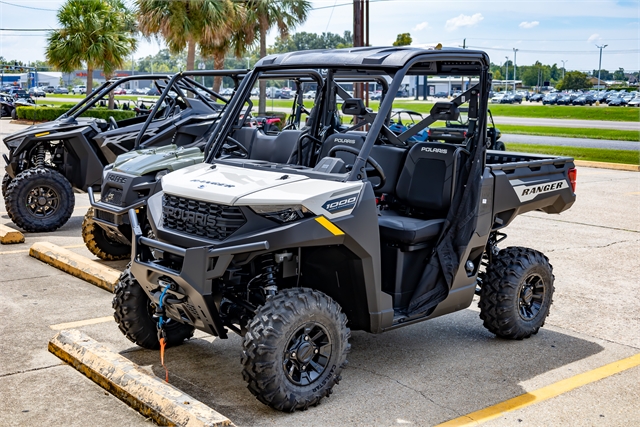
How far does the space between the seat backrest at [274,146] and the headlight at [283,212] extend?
10.1 ft

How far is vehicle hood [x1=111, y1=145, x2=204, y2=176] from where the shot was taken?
8.30m

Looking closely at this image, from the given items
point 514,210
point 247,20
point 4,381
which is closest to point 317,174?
point 514,210

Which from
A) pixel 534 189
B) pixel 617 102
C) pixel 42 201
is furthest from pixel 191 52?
pixel 617 102

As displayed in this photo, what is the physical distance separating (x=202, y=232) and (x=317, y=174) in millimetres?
837

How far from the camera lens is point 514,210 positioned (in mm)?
6383

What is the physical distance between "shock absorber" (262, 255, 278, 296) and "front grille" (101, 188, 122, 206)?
3615 millimetres

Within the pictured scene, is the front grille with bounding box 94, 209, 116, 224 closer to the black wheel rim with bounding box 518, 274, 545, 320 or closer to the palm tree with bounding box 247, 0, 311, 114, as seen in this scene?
the black wheel rim with bounding box 518, 274, 545, 320

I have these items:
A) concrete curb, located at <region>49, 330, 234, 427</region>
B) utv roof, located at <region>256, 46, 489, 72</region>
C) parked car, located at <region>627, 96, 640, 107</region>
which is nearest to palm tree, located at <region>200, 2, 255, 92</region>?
utv roof, located at <region>256, 46, 489, 72</region>

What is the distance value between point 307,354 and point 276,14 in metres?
28.8

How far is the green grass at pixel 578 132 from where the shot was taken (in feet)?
100

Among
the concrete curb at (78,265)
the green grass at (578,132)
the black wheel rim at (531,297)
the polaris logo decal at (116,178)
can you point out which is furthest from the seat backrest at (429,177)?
the green grass at (578,132)

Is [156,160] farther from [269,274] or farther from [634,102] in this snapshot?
[634,102]

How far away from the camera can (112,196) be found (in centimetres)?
827

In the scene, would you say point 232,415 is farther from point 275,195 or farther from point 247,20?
point 247,20
